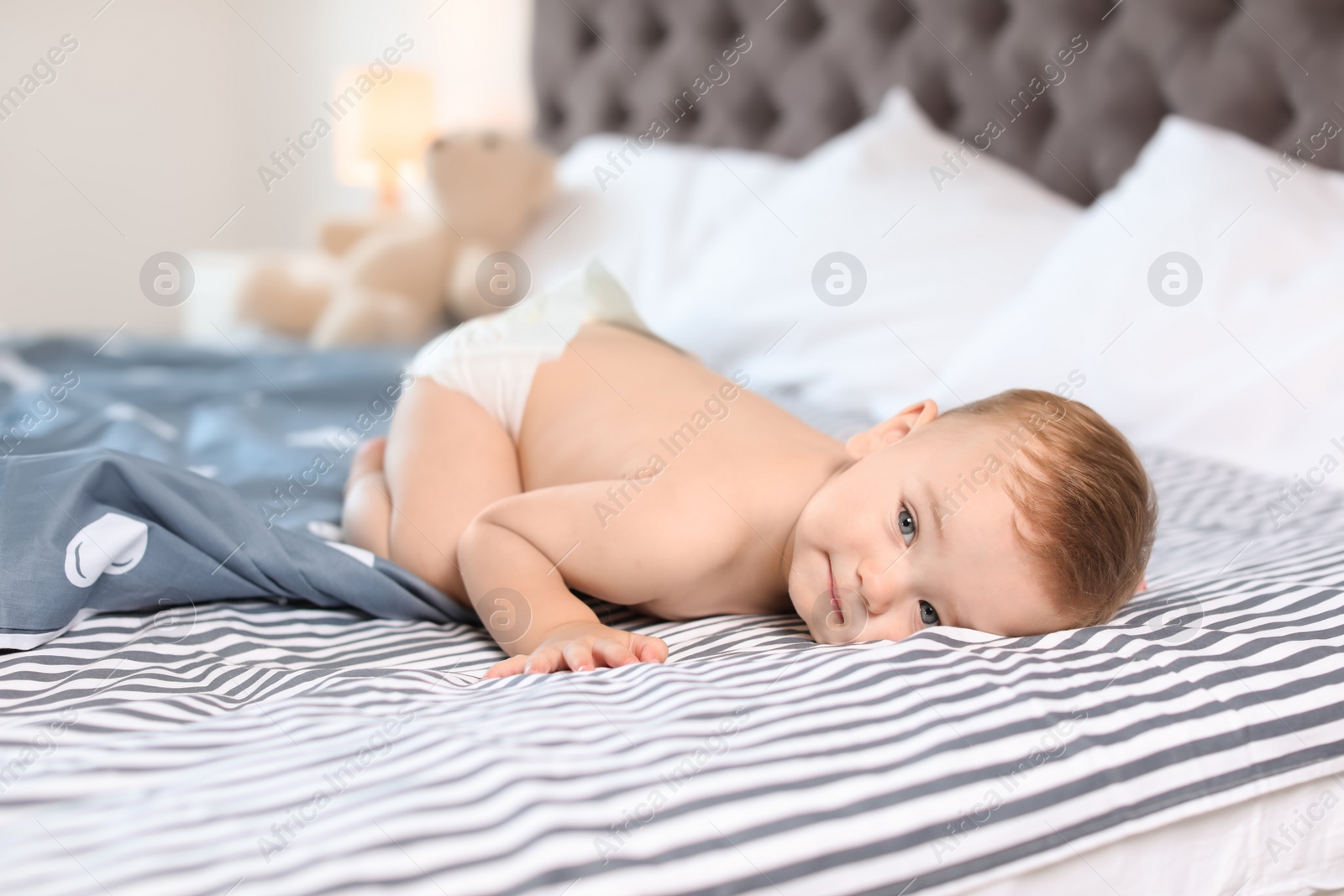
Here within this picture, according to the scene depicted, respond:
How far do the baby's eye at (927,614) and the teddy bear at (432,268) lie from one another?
172 cm

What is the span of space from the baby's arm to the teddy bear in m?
1.56

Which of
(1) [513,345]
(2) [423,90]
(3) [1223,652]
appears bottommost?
(3) [1223,652]

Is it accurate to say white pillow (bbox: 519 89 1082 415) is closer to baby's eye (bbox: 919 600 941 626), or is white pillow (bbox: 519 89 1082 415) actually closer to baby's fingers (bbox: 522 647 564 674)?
baby's eye (bbox: 919 600 941 626)

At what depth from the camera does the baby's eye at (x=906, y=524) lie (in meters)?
0.81

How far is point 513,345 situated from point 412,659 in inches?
17.7

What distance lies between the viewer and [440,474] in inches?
40.9

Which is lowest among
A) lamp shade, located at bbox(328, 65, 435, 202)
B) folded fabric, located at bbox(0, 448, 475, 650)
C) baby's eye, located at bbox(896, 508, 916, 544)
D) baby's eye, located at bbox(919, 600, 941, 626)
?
baby's eye, located at bbox(919, 600, 941, 626)

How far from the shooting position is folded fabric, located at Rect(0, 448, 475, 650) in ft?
2.47

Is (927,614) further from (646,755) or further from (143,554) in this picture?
(143,554)

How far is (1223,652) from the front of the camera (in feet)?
2.34

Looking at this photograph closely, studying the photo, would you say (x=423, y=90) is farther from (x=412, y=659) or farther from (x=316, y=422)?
(x=412, y=659)

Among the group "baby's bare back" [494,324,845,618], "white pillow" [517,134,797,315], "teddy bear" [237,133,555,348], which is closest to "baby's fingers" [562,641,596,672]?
"baby's bare back" [494,324,845,618]

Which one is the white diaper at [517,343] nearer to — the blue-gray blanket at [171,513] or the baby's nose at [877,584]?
the blue-gray blanket at [171,513]

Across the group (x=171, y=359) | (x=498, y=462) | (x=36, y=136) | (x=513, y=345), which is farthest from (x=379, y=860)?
(x=36, y=136)
